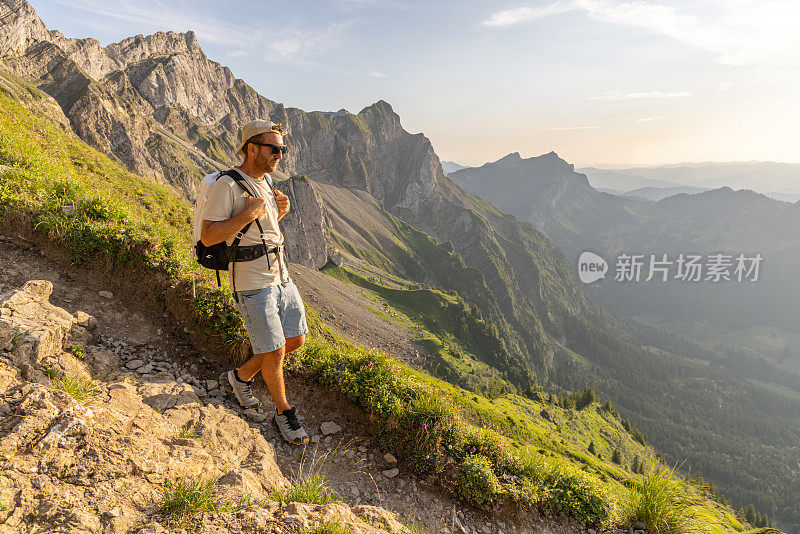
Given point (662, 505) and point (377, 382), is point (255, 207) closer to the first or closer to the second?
point (377, 382)

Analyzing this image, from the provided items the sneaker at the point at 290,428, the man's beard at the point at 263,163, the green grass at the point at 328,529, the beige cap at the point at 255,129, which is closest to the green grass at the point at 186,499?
the green grass at the point at 328,529

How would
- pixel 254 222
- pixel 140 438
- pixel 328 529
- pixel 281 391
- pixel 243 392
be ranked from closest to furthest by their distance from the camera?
pixel 328 529
pixel 140 438
pixel 254 222
pixel 281 391
pixel 243 392

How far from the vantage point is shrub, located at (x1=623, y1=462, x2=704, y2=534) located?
523 centimetres

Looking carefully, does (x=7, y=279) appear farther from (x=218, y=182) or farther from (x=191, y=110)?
(x=191, y=110)

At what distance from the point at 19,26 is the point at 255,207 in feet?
670

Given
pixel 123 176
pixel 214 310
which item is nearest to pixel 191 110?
pixel 123 176

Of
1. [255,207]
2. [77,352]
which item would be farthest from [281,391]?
[77,352]

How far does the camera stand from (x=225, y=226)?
15.2 ft

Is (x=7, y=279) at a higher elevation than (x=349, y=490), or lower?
higher

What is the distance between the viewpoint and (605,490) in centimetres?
610

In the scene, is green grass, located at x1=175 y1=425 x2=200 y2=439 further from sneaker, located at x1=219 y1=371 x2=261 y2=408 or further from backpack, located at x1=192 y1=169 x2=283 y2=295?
backpack, located at x1=192 y1=169 x2=283 y2=295

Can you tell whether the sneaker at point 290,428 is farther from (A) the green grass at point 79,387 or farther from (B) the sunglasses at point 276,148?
(B) the sunglasses at point 276,148

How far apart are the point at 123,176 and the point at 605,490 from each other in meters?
19.8

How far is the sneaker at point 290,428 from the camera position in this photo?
5.66 meters
